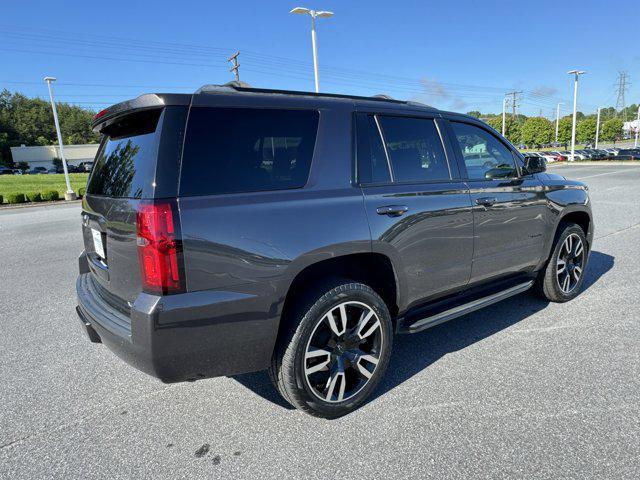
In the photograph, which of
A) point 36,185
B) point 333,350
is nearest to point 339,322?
point 333,350

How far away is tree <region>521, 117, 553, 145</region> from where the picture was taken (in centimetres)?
8500

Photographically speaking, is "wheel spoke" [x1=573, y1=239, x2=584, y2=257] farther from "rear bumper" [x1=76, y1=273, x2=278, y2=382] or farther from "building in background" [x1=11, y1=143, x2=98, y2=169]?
"building in background" [x1=11, y1=143, x2=98, y2=169]

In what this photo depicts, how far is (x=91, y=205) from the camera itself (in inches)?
112

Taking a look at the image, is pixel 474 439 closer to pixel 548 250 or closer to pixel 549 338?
pixel 549 338

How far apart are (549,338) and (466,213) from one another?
1.37m

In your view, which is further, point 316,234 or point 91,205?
point 91,205

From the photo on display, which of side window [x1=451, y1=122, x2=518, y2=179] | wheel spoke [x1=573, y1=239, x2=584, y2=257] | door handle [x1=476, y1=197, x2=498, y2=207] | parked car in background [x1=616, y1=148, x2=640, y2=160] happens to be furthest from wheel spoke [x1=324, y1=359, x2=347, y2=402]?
parked car in background [x1=616, y1=148, x2=640, y2=160]

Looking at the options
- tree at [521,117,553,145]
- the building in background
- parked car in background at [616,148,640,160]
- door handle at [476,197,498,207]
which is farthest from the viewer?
tree at [521,117,553,145]

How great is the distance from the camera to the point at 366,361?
2.82 metres

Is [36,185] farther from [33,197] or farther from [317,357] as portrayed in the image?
[317,357]

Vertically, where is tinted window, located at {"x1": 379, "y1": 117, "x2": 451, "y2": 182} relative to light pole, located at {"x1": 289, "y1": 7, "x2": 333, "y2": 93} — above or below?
below

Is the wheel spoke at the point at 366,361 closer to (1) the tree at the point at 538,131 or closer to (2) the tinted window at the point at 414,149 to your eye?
(2) the tinted window at the point at 414,149

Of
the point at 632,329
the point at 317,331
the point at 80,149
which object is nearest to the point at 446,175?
the point at 317,331

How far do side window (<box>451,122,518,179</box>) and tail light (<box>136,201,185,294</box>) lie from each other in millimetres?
2423
